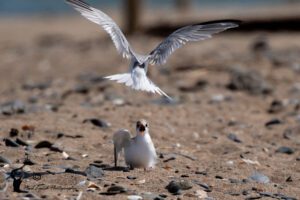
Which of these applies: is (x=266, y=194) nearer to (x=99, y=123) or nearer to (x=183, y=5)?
(x=99, y=123)

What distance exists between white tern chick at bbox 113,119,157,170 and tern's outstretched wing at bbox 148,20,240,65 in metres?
0.75

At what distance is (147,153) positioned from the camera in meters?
5.29

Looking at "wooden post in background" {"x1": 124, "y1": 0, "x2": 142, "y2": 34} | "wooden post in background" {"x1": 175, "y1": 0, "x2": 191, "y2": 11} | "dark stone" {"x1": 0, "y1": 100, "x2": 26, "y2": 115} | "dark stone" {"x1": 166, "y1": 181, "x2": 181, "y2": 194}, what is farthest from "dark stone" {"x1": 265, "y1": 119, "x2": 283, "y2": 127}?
"wooden post in background" {"x1": 175, "y1": 0, "x2": 191, "y2": 11}

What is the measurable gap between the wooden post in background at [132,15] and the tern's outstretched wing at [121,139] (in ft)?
36.7

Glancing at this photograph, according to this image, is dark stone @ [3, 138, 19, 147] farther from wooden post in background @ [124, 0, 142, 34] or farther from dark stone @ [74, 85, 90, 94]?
wooden post in background @ [124, 0, 142, 34]

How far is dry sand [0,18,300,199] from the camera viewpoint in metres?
5.12

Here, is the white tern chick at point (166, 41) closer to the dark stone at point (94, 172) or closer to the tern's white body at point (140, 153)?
the tern's white body at point (140, 153)

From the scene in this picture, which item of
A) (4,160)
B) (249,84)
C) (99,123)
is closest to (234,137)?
(99,123)

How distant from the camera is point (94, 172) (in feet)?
16.8

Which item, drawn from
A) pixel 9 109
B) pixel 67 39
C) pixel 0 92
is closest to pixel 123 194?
pixel 9 109

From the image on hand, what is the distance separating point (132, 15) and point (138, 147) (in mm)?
11438

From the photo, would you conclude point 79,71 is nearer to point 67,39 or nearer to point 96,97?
point 96,97

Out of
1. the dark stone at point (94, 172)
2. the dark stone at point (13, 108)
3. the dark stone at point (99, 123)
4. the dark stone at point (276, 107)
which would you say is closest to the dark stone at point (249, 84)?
Result: the dark stone at point (276, 107)

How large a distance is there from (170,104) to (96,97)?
0.86 m
